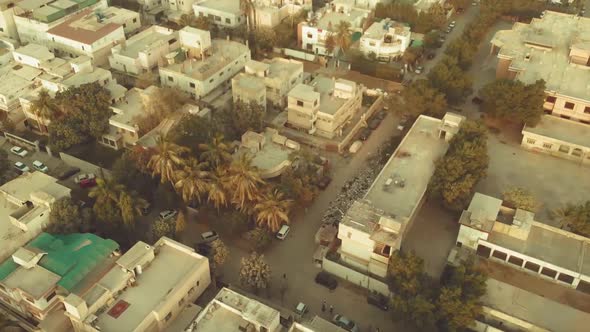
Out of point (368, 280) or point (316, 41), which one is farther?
point (316, 41)

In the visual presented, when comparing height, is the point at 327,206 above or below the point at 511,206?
below

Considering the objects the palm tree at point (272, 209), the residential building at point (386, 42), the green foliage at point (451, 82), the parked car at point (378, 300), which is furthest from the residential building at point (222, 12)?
the parked car at point (378, 300)

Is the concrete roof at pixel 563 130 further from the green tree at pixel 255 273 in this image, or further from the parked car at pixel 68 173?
the parked car at pixel 68 173

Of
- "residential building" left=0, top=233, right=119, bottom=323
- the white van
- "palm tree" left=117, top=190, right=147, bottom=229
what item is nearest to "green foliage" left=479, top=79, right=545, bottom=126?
the white van

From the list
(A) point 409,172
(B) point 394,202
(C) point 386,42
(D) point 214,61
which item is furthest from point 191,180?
(C) point 386,42

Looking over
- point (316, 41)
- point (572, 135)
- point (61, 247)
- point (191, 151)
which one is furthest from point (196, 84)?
point (572, 135)

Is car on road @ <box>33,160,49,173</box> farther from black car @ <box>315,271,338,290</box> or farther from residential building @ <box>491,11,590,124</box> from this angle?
residential building @ <box>491,11,590,124</box>

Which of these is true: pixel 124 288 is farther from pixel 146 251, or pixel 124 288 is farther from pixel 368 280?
pixel 368 280
